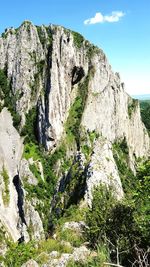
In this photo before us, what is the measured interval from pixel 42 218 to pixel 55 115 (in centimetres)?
4094

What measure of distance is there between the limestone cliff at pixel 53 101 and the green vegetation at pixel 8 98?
48 cm

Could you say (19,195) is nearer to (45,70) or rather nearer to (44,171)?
(44,171)

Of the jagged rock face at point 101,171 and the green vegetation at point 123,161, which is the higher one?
the jagged rock face at point 101,171

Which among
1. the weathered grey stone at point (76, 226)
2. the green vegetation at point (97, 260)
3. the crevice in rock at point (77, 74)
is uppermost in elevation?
the crevice in rock at point (77, 74)

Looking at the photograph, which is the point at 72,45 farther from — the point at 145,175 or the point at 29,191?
the point at 145,175

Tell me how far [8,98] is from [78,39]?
119 feet

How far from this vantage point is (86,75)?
5748 inches

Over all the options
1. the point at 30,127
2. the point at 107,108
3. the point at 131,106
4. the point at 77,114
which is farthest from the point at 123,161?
the point at 30,127

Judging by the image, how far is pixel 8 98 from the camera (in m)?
144

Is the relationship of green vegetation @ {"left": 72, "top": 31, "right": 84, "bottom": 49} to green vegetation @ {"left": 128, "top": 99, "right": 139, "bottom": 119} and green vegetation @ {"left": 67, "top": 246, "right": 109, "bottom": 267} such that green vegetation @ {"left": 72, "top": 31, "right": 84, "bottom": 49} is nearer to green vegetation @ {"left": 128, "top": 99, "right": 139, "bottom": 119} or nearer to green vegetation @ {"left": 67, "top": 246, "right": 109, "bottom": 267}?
green vegetation @ {"left": 128, "top": 99, "right": 139, "bottom": 119}

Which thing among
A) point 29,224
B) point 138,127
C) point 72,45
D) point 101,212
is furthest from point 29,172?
point 101,212

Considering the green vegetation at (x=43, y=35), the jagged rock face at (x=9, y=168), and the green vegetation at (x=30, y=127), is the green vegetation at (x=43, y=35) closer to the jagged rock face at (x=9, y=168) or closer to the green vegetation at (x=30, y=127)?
the green vegetation at (x=30, y=127)

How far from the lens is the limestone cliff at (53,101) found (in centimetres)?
12862

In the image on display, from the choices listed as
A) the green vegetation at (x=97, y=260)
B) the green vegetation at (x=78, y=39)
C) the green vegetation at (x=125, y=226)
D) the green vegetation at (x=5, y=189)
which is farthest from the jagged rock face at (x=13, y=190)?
the green vegetation at (x=97, y=260)
